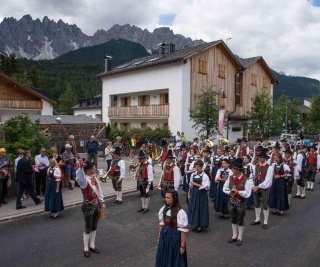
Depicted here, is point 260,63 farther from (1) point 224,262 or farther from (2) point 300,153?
(1) point 224,262

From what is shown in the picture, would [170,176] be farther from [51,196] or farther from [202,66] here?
[202,66]

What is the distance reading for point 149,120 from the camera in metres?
30.8

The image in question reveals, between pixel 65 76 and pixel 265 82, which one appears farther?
pixel 65 76

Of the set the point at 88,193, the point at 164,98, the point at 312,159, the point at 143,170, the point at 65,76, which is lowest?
the point at 88,193

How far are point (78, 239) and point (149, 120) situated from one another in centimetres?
2402

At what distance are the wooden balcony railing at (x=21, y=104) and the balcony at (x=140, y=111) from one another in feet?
28.0

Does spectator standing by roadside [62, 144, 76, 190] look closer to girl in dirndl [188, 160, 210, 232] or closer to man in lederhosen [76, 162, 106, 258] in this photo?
man in lederhosen [76, 162, 106, 258]

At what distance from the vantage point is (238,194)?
6.78 m

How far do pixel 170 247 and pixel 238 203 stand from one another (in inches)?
102

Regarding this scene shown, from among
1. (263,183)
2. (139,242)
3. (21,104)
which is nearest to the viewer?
(139,242)

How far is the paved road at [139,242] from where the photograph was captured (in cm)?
603

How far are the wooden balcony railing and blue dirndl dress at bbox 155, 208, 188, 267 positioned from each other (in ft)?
107

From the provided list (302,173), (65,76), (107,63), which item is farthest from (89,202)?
(65,76)

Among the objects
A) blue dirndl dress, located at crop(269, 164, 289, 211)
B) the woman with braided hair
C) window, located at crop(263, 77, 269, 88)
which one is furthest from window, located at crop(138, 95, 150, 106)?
the woman with braided hair
